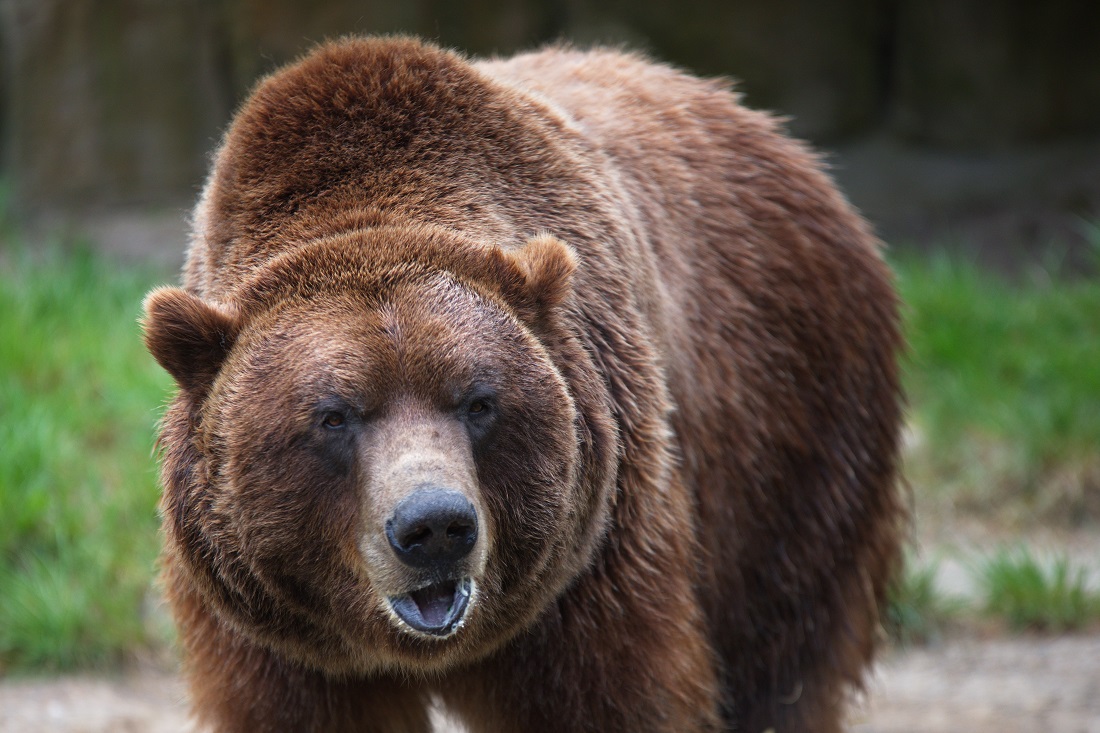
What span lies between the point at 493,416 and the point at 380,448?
0.26 m

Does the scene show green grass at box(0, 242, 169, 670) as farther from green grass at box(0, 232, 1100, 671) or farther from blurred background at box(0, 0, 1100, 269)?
blurred background at box(0, 0, 1100, 269)

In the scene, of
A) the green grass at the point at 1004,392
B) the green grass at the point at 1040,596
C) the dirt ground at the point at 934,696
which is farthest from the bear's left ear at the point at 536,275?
the green grass at the point at 1040,596

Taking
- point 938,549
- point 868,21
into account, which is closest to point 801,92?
point 868,21

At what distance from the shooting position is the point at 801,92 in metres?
9.67

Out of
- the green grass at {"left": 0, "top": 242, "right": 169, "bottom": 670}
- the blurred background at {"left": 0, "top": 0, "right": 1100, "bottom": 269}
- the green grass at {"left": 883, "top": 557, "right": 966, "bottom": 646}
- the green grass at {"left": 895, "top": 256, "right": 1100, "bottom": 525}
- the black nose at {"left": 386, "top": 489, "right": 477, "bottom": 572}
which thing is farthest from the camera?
the blurred background at {"left": 0, "top": 0, "right": 1100, "bottom": 269}

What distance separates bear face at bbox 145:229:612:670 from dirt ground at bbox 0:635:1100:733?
2038 millimetres

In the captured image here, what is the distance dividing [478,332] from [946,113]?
7.41 meters

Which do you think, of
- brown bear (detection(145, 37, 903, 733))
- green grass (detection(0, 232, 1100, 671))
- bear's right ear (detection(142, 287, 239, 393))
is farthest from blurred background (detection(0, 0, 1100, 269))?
bear's right ear (detection(142, 287, 239, 393))

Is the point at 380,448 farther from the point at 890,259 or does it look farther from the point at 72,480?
the point at 890,259

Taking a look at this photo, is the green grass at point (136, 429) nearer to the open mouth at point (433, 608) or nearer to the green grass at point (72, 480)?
the green grass at point (72, 480)

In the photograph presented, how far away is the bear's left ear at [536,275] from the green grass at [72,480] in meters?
2.15

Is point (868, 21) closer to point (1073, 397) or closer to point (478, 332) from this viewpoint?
point (1073, 397)

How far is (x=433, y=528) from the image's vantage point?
263 centimetres

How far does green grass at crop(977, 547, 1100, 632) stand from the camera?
574cm
